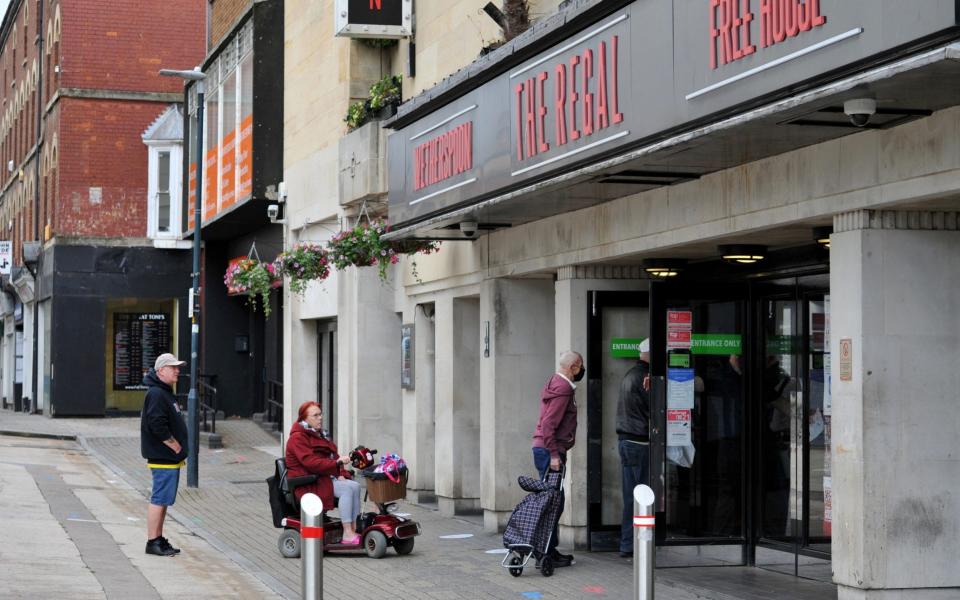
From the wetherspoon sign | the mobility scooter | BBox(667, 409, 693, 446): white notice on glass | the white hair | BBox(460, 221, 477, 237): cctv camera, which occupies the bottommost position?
the mobility scooter

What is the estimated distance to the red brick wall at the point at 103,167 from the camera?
40375mm

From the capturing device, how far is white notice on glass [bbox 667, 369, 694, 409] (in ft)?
40.8

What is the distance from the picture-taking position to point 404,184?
1520 cm

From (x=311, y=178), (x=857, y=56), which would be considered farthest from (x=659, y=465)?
(x=311, y=178)

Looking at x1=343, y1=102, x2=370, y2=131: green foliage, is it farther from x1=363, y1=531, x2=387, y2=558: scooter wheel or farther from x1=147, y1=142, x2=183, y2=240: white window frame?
x1=147, y1=142, x2=183, y2=240: white window frame

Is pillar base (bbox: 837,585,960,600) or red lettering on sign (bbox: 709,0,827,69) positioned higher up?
red lettering on sign (bbox: 709,0,827,69)

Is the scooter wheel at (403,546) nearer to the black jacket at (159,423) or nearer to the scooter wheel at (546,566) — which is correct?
the scooter wheel at (546,566)

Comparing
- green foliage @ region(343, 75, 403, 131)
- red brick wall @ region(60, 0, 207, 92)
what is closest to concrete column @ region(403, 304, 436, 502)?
green foliage @ region(343, 75, 403, 131)

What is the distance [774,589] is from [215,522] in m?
7.64

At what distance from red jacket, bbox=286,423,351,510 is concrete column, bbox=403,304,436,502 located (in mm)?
5103

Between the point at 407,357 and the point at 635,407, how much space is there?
6.38m

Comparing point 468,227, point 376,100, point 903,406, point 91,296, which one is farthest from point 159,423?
point 91,296

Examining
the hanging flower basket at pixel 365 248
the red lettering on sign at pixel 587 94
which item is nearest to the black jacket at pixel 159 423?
the hanging flower basket at pixel 365 248

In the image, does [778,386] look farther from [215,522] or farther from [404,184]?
[215,522]
